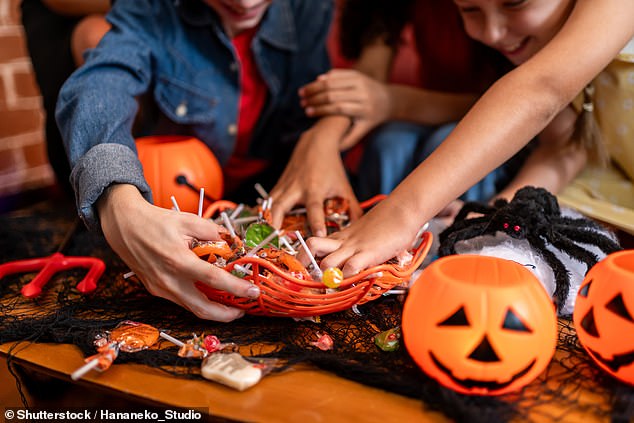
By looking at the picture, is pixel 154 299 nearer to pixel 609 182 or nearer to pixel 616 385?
pixel 616 385

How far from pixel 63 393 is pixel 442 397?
0.51 m

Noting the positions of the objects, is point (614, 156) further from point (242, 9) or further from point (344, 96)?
point (242, 9)

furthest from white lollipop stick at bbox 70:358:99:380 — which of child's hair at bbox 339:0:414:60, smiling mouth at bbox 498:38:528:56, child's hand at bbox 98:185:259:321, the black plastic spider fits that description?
child's hair at bbox 339:0:414:60

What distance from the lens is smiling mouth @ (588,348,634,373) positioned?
0.58 metres

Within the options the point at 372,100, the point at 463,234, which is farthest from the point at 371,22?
the point at 463,234

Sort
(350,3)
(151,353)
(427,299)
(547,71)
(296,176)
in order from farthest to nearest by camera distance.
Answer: (350,3)
(296,176)
(547,71)
(151,353)
(427,299)

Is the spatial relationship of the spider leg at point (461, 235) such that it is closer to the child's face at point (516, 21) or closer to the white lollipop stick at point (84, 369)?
the child's face at point (516, 21)

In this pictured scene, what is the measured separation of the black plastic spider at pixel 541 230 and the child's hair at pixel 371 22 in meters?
0.60

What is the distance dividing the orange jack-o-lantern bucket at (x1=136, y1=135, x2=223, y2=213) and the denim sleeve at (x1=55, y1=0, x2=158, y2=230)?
3.4 inches

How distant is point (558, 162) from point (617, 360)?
532 millimetres

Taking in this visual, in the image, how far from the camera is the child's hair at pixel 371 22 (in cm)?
129

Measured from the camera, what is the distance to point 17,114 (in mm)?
1704

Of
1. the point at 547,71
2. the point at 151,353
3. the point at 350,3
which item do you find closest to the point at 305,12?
the point at 350,3

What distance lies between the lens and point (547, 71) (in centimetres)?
81
